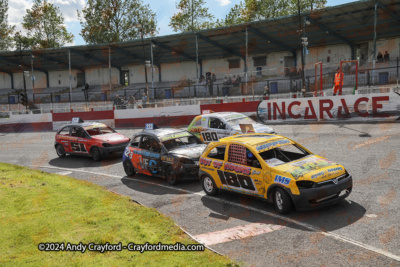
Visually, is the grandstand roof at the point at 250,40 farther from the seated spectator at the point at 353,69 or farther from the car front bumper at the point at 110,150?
the car front bumper at the point at 110,150

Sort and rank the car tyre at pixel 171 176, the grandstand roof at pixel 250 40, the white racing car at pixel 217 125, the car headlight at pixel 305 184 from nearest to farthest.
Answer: the car headlight at pixel 305 184
the car tyre at pixel 171 176
the white racing car at pixel 217 125
the grandstand roof at pixel 250 40

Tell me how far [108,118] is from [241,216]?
2191cm

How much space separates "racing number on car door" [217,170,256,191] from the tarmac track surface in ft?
1.47

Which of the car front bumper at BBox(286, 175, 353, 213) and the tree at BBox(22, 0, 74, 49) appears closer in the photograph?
the car front bumper at BBox(286, 175, 353, 213)

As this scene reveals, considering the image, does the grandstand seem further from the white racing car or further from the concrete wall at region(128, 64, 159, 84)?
the white racing car

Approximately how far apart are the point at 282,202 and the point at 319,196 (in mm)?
725

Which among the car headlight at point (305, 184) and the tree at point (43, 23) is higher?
the tree at point (43, 23)

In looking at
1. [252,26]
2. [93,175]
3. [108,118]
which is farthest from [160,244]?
[252,26]

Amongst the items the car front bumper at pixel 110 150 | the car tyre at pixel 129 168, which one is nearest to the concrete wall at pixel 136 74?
the car front bumper at pixel 110 150

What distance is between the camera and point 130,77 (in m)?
49.0

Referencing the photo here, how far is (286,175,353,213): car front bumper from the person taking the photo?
651 cm

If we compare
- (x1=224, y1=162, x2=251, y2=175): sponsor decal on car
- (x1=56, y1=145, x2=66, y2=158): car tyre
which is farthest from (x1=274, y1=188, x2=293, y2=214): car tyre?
(x1=56, y1=145, x2=66, y2=158): car tyre

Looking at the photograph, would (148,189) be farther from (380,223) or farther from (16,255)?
(380,223)

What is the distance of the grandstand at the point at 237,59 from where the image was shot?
91.9 ft
